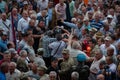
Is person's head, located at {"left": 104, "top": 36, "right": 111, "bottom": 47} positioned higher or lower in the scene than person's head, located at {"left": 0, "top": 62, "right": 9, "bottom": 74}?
lower

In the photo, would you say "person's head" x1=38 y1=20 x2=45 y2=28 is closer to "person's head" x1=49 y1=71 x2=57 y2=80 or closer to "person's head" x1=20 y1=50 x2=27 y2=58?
"person's head" x1=20 y1=50 x2=27 y2=58

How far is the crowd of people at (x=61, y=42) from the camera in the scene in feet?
39.5

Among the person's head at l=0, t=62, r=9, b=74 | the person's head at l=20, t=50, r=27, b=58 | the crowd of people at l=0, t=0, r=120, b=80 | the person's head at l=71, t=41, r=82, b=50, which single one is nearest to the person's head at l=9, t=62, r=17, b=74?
the crowd of people at l=0, t=0, r=120, b=80

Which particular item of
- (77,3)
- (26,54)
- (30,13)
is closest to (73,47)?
(26,54)

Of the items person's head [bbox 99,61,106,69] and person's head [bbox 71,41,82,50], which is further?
person's head [bbox 71,41,82,50]

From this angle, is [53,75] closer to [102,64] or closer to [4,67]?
[4,67]

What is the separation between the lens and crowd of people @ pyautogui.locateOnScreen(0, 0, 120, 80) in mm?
12047

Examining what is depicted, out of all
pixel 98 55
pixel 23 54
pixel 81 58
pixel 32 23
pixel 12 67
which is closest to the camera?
pixel 12 67

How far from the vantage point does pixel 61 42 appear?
14.1 meters

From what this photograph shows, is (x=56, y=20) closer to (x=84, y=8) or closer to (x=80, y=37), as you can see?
(x=84, y=8)

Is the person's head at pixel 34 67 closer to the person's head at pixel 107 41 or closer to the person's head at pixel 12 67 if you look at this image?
the person's head at pixel 12 67

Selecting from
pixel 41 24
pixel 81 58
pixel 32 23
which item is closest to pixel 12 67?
pixel 81 58

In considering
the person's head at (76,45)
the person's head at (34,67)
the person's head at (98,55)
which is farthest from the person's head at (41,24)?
the person's head at (34,67)

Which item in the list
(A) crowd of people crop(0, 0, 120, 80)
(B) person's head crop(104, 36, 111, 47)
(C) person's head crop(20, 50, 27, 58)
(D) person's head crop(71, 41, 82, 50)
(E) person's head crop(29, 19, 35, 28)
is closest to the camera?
(A) crowd of people crop(0, 0, 120, 80)
